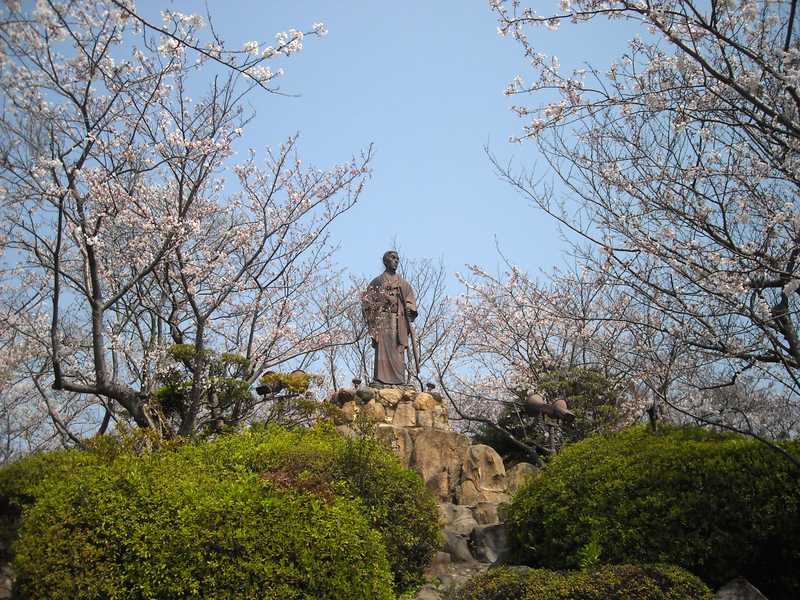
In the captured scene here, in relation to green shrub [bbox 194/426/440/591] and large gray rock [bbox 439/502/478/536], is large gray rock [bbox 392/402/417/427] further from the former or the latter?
green shrub [bbox 194/426/440/591]

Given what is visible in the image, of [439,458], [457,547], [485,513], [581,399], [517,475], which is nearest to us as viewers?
[457,547]

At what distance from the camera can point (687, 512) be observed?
5.65 m

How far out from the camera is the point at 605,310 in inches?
553

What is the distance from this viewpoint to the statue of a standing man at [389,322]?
1308 cm

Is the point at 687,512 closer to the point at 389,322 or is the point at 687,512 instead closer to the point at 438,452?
the point at 438,452

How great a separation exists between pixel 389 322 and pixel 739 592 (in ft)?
29.1

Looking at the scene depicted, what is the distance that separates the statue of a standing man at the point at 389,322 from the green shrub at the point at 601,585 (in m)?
7.89

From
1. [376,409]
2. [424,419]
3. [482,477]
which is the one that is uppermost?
[376,409]

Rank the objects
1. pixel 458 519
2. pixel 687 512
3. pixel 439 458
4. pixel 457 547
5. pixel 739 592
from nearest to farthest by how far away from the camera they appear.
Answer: pixel 739 592 → pixel 687 512 → pixel 457 547 → pixel 458 519 → pixel 439 458

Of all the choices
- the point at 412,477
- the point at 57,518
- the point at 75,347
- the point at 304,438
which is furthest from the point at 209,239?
the point at 57,518

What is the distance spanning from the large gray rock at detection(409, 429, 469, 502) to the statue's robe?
1.64 m

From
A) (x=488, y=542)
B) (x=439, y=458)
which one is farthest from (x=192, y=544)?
(x=439, y=458)

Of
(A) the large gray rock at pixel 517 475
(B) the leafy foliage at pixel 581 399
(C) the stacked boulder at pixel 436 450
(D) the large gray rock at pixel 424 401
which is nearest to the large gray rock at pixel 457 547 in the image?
(C) the stacked boulder at pixel 436 450

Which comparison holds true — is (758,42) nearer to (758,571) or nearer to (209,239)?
(758,571)
